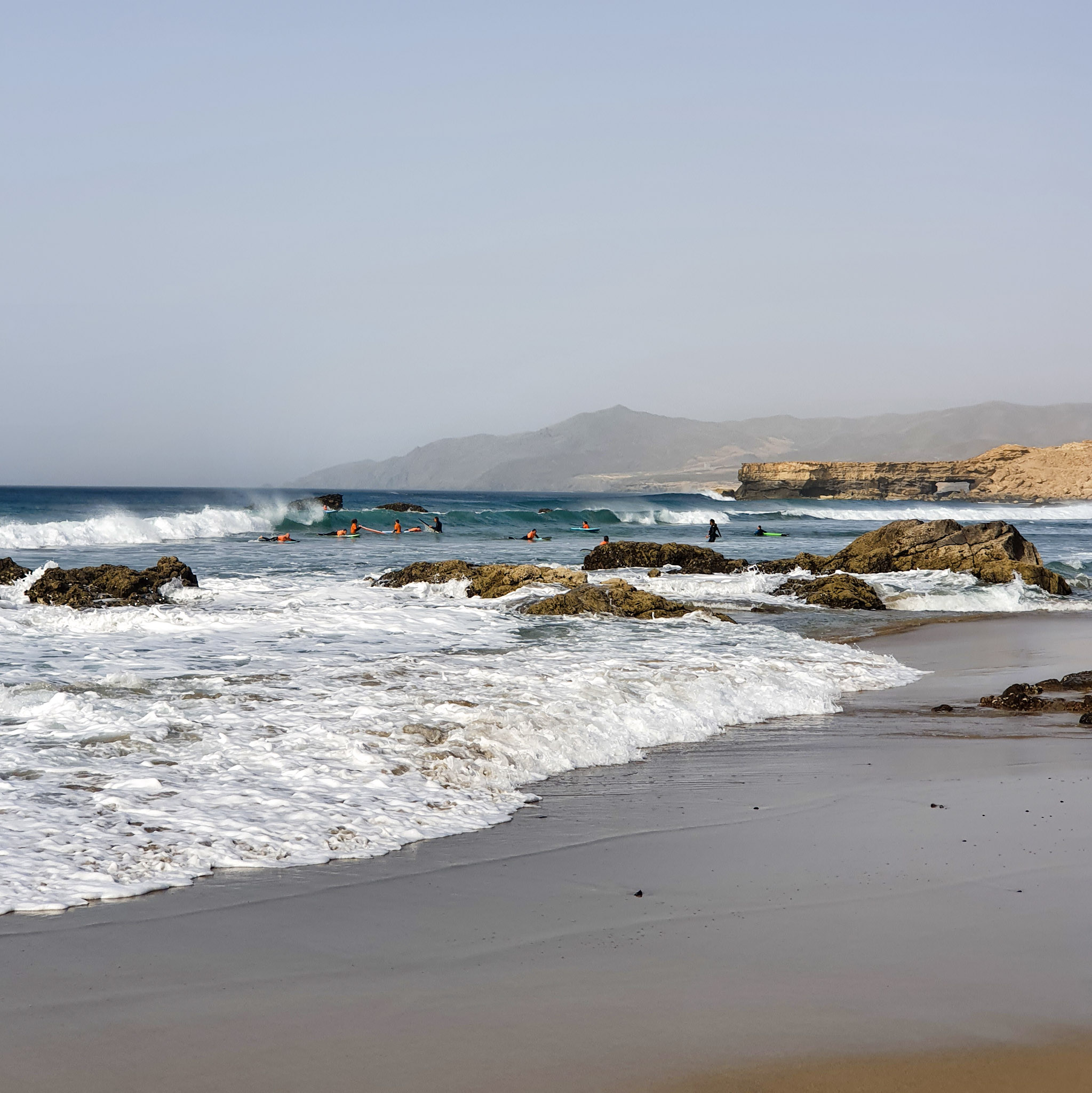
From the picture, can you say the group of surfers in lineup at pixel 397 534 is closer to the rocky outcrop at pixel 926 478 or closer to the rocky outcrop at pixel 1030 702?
the rocky outcrop at pixel 1030 702

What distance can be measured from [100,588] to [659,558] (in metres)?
13.5

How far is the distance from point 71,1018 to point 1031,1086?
293 cm

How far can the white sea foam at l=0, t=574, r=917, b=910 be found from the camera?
507cm

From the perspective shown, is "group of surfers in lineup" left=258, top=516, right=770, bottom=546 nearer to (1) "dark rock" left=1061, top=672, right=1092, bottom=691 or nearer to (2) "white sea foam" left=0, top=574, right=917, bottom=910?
(2) "white sea foam" left=0, top=574, right=917, bottom=910

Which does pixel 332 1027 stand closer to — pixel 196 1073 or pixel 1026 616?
pixel 196 1073

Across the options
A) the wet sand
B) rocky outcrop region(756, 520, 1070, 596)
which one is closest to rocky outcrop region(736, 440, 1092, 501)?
rocky outcrop region(756, 520, 1070, 596)

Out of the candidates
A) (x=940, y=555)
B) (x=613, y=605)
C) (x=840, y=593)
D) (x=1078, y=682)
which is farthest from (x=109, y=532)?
(x=1078, y=682)

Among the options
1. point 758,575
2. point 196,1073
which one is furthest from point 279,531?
point 196,1073

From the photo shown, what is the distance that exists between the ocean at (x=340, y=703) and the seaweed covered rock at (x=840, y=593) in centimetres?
52

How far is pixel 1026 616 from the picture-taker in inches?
714

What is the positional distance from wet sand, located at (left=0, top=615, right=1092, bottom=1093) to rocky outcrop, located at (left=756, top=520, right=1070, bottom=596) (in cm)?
1772

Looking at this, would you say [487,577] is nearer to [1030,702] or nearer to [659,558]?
[659,558]

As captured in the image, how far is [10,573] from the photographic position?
17.8 metres

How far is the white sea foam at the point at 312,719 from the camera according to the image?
507cm
